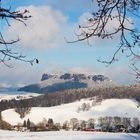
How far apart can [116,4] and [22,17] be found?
2.98 feet

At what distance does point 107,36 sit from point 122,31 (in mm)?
154

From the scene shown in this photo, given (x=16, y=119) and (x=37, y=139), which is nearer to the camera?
(x=37, y=139)

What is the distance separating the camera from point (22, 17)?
16.7ft

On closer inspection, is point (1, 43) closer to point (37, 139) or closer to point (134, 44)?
point (134, 44)

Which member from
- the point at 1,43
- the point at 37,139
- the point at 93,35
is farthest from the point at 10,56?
the point at 37,139

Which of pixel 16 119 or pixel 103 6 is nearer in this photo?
pixel 103 6

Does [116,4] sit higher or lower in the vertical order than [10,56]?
higher

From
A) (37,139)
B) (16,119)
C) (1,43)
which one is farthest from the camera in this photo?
(16,119)

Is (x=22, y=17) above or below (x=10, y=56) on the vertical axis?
above

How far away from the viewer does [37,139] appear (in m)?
33.0

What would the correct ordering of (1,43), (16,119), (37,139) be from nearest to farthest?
(1,43)
(37,139)
(16,119)

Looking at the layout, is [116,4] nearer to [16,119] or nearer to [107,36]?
[107,36]

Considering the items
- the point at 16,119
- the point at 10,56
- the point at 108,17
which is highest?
the point at 16,119

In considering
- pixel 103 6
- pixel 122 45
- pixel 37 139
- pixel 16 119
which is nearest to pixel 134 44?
pixel 122 45
